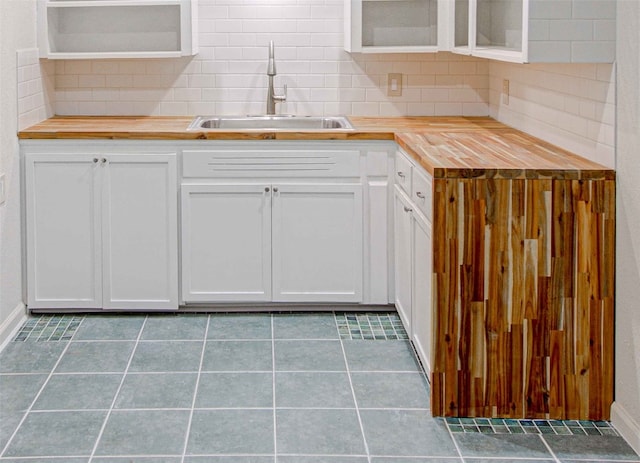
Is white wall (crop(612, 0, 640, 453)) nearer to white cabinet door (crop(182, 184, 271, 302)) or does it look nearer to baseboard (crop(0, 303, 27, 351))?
white cabinet door (crop(182, 184, 271, 302))

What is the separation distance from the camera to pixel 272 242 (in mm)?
3943

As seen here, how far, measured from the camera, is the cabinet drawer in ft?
9.65

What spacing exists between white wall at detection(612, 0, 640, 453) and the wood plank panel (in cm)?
5

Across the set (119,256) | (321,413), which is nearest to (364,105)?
(119,256)

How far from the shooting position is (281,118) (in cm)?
443

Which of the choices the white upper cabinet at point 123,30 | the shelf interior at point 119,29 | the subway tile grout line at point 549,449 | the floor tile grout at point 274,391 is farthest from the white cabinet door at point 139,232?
the subway tile grout line at point 549,449

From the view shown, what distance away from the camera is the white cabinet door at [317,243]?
12.8 feet

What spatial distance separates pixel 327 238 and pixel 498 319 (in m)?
1.30

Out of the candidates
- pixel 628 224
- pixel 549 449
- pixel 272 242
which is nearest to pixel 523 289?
pixel 628 224

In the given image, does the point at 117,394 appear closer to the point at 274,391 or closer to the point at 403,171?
the point at 274,391

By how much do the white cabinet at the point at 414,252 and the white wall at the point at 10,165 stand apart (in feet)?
5.51

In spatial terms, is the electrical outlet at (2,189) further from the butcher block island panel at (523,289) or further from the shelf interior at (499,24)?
the shelf interior at (499,24)

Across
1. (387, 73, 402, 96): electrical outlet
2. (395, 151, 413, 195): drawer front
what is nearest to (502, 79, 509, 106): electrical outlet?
(387, 73, 402, 96): electrical outlet

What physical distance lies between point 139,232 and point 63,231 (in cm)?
34
